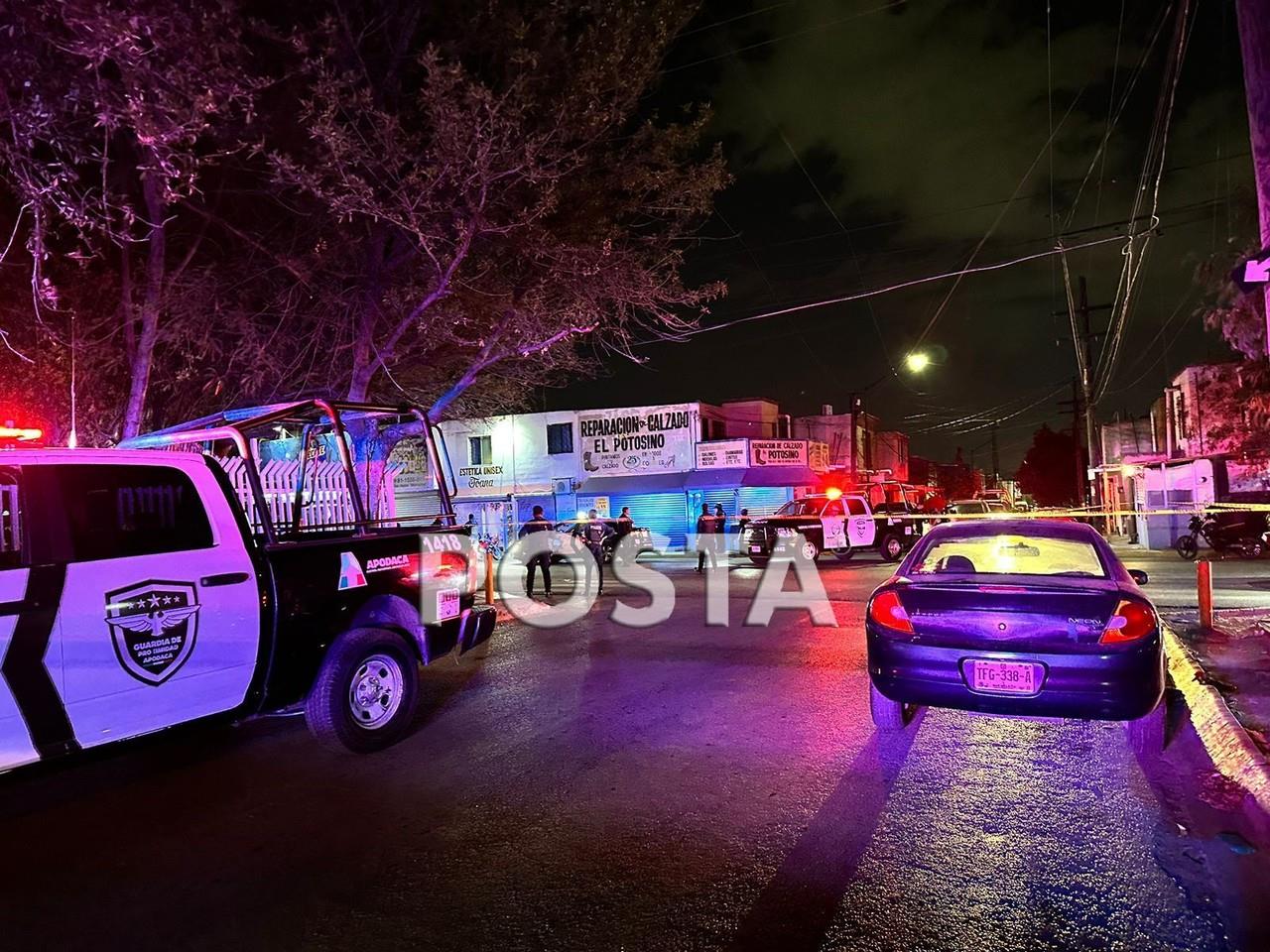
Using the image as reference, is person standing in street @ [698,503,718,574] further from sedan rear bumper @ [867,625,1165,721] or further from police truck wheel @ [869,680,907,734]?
sedan rear bumper @ [867,625,1165,721]

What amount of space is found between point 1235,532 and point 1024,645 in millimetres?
19909

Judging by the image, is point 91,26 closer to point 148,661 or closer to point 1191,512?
point 148,661

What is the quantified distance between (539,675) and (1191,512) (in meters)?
21.0

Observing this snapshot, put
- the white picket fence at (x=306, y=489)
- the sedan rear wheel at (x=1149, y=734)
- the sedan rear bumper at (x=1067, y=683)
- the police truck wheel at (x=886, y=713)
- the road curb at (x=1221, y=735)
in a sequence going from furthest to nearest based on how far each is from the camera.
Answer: the white picket fence at (x=306, y=489) < the police truck wheel at (x=886, y=713) < the sedan rear wheel at (x=1149, y=734) < the sedan rear bumper at (x=1067, y=683) < the road curb at (x=1221, y=735)

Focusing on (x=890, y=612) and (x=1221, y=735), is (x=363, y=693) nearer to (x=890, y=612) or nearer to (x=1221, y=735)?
(x=890, y=612)

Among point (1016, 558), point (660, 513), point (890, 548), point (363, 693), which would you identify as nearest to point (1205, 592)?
point (1016, 558)

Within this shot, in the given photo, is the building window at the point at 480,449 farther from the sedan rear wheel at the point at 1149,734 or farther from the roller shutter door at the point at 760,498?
the sedan rear wheel at the point at 1149,734

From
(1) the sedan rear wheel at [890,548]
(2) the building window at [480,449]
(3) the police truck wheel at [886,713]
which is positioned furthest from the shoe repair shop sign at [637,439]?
(3) the police truck wheel at [886,713]

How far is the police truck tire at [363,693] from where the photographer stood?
17.4 feet

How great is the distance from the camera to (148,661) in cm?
430

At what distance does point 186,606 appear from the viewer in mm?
4473

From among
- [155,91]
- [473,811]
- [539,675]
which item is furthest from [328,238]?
A: [473,811]

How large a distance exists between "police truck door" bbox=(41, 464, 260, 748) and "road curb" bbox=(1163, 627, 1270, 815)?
5.59m

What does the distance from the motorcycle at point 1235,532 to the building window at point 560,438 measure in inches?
854
